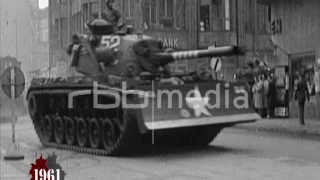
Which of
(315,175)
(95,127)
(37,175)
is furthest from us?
(95,127)

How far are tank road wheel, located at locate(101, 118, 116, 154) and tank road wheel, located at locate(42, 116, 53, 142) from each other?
8.56 ft

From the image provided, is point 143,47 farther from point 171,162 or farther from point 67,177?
point 67,177

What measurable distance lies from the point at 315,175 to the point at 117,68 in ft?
18.4

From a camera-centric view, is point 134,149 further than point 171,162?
Yes

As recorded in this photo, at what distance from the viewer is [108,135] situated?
1263 cm

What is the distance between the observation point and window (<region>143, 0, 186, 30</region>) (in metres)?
37.0

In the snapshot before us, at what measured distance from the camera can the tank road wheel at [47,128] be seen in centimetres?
1496

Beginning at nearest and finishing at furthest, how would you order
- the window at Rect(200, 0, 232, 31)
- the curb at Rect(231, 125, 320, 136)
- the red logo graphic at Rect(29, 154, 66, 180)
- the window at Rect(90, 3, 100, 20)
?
the red logo graphic at Rect(29, 154, 66, 180), the curb at Rect(231, 125, 320, 136), the window at Rect(200, 0, 232, 31), the window at Rect(90, 3, 100, 20)

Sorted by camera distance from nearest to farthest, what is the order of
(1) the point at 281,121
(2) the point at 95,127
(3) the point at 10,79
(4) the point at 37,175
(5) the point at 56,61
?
(4) the point at 37,175, (3) the point at 10,79, (2) the point at 95,127, (1) the point at 281,121, (5) the point at 56,61

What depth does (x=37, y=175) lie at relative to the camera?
19.4 ft

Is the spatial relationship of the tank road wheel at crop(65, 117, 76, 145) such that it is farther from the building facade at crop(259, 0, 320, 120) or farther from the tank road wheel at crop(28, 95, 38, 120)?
the building facade at crop(259, 0, 320, 120)

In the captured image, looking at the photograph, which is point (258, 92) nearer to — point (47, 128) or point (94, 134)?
point (47, 128)

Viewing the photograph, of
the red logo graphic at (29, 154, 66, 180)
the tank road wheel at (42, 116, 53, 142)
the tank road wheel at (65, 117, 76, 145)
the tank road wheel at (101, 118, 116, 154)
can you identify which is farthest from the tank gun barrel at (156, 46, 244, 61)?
the red logo graphic at (29, 154, 66, 180)

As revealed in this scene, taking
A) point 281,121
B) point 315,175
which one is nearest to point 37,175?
point 315,175
